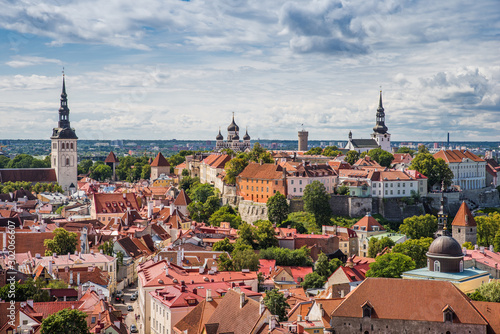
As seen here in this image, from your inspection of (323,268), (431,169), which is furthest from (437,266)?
(431,169)

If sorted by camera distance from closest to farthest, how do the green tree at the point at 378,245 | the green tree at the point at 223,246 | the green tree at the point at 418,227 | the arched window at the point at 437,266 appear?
the arched window at the point at 437,266
the green tree at the point at 223,246
the green tree at the point at 378,245
the green tree at the point at 418,227

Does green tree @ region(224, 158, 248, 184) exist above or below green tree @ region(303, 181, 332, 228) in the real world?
above

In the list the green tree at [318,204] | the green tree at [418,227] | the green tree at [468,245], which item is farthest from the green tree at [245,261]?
the green tree at [468,245]

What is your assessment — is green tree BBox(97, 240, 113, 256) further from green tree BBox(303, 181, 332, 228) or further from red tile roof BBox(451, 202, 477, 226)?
red tile roof BBox(451, 202, 477, 226)

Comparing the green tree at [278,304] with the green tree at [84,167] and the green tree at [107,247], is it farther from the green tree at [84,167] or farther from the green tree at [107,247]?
the green tree at [84,167]

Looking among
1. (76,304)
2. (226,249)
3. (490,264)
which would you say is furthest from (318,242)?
(76,304)

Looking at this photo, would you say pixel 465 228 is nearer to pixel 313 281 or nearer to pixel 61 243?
pixel 313 281

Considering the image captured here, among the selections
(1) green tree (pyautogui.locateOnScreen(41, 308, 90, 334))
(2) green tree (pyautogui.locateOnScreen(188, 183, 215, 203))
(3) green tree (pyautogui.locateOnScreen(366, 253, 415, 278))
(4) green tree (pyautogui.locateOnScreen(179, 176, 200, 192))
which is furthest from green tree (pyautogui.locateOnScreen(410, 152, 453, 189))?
(1) green tree (pyautogui.locateOnScreen(41, 308, 90, 334))
